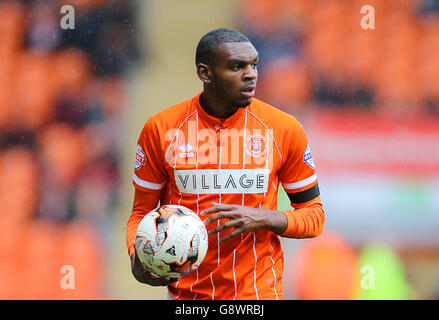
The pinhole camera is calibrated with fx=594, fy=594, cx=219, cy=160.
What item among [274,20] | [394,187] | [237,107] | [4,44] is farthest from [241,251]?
[4,44]

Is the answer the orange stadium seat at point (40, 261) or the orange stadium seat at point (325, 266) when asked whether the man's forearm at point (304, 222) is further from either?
the orange stadium seat at point (40, 261)

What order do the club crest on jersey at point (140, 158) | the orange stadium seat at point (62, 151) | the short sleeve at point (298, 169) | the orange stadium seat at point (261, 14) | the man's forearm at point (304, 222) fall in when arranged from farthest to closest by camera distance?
1. the orange stadium seat at point (261, 14)
2. the orange stadium seat at point (62, 151)
3. the club crest on jersey at point (140, 158)
4. the short sleeve at point (298, 169)
5. the man's forearm at point (304, 222)

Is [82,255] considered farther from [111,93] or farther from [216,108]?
[216,108]

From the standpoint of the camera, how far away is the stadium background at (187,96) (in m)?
5.46

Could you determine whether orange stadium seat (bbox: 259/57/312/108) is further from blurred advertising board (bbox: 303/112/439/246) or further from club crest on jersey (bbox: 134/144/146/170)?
club crest on jersey (bbox: 134/144/146/170)

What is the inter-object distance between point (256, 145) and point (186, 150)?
1.05ft

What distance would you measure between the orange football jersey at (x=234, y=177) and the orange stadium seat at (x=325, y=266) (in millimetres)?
2793

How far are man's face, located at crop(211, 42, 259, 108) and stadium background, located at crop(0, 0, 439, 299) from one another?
9.75 feet

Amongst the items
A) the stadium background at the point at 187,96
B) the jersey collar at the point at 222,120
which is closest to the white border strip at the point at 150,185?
the jersey collar at the point at 222,120

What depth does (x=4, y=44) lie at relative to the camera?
6020mm

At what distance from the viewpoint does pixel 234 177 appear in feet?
8.72

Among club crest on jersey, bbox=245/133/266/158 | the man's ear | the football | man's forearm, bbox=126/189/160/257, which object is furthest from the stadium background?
the football

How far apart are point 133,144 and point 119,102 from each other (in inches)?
17.5

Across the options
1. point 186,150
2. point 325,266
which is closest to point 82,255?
point 325,266
